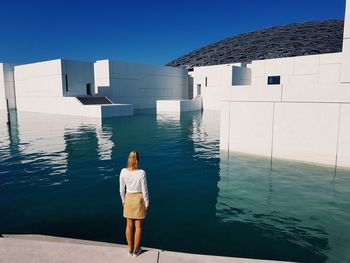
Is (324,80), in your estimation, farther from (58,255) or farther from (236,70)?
(58,255)

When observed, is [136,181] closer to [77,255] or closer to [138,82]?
[77,255]

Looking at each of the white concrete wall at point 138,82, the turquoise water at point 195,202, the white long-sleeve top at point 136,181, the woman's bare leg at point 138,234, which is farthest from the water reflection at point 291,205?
the white concrete wall at point 138,82

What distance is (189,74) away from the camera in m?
52.4

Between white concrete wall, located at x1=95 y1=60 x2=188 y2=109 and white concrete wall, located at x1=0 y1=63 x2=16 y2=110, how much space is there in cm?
1825

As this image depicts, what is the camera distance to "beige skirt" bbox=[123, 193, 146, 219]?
4.33 m

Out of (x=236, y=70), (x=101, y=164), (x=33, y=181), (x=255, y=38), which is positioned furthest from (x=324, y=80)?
(x=255, y=38)

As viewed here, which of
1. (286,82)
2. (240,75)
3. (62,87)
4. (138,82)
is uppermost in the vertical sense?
(240,75)

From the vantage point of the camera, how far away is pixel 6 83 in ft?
154

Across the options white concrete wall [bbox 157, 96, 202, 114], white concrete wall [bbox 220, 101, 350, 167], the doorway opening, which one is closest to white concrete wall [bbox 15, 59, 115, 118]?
the doorway opening

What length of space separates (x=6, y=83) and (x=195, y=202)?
50.0 m

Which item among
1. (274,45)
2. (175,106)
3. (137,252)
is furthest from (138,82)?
(137,252)

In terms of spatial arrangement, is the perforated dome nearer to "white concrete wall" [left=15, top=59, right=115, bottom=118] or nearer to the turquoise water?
"white concrete wall" [left=15, top=59, right=115, bottom=118]

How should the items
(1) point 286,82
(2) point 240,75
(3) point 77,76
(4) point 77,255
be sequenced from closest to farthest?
1. (4) point 77,255
2. (1) point 286,82
3. (3) point 77,76
4. (2) point 240,75

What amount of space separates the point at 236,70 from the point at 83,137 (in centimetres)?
2717
